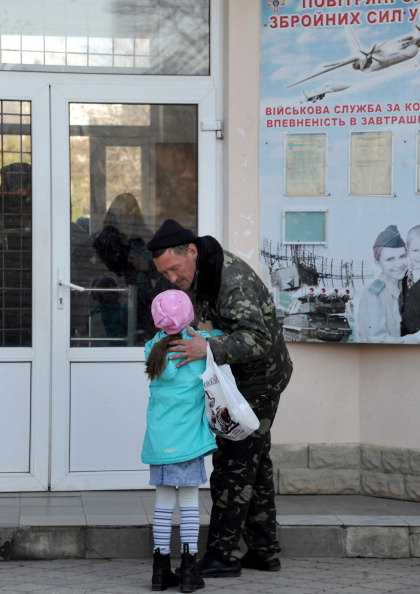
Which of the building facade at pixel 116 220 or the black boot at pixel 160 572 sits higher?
the building facade at pixel 116 220

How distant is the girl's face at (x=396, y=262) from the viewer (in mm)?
6688

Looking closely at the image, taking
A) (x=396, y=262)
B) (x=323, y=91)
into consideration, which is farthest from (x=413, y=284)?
(x=323, y=91)

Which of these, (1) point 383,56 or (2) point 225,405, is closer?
(2) point 225,405

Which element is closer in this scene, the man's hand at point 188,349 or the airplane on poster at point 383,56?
the man's hand at point 188,349

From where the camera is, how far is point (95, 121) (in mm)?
6879

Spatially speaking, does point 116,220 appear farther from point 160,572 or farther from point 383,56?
point 160,572

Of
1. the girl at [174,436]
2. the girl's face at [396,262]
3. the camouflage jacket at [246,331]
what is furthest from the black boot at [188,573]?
the girl's face at [396,262]

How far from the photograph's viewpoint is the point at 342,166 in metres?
6.73

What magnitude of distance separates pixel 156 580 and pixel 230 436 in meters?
0.77

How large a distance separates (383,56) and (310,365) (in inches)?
77.1

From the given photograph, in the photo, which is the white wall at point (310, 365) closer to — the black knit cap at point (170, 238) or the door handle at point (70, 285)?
the door handle at point (70, 285)

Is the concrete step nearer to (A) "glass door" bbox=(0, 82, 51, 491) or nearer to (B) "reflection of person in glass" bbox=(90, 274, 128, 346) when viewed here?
(A) "glass door" bbox=(0, 82, 51, 491)

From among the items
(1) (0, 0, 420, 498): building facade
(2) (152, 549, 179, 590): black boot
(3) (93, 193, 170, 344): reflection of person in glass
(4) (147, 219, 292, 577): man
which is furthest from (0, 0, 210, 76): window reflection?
(2) (152, 549, 179, 590): black boot

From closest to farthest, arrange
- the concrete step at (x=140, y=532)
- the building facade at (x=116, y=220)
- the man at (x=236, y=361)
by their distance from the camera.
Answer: the man at (x=236, y=361) < the concrete step at (x=140, y=532) < the building facade at (x=116, y=220)
